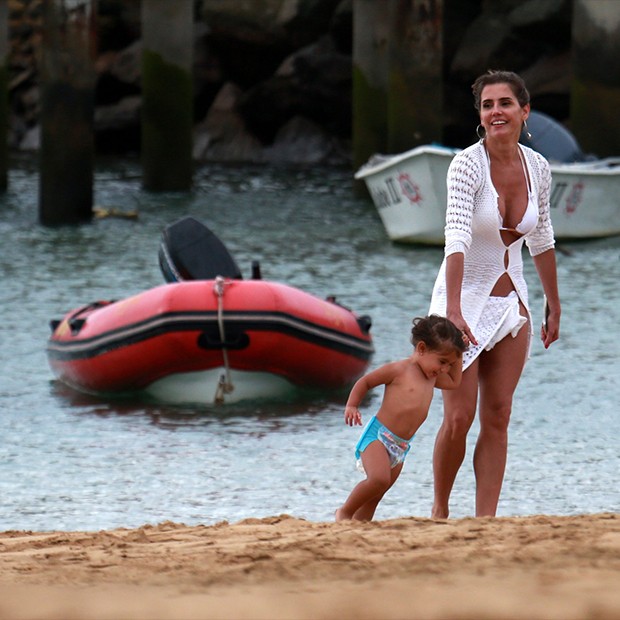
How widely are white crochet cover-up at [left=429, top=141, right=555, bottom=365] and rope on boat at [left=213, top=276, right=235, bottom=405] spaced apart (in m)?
→ 3.62

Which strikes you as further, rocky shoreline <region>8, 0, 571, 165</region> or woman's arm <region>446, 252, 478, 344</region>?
rocky shoreline <region>8, 0, 571, 165</region>

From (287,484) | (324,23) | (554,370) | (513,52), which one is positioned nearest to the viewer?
(287,484)

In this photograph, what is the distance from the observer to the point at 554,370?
10609 millimetres

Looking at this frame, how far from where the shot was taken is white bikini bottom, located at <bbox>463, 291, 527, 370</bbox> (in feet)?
19.0

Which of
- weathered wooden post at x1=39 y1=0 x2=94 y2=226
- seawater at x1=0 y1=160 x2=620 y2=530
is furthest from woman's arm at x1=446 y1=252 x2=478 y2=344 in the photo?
weathered wooden post at x1=39 y1=0 x2=94 y2=226

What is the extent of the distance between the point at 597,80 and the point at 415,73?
7.19 ft

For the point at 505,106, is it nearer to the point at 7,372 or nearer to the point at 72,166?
the point at 7,372

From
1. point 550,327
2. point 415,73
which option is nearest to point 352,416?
point 550,327

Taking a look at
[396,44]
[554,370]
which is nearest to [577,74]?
[396,44]

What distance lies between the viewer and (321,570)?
442 cm

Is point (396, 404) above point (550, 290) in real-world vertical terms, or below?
below

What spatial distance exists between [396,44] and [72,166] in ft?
14.6

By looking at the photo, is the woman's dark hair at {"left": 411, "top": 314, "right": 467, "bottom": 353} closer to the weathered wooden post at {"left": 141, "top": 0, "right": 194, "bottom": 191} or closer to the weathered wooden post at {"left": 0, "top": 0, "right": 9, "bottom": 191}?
the weathered wooden post at {"left": 0, "top": 0, "right": 9, "bottom": 191}

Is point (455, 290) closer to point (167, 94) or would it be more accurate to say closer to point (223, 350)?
point (223, 350)
